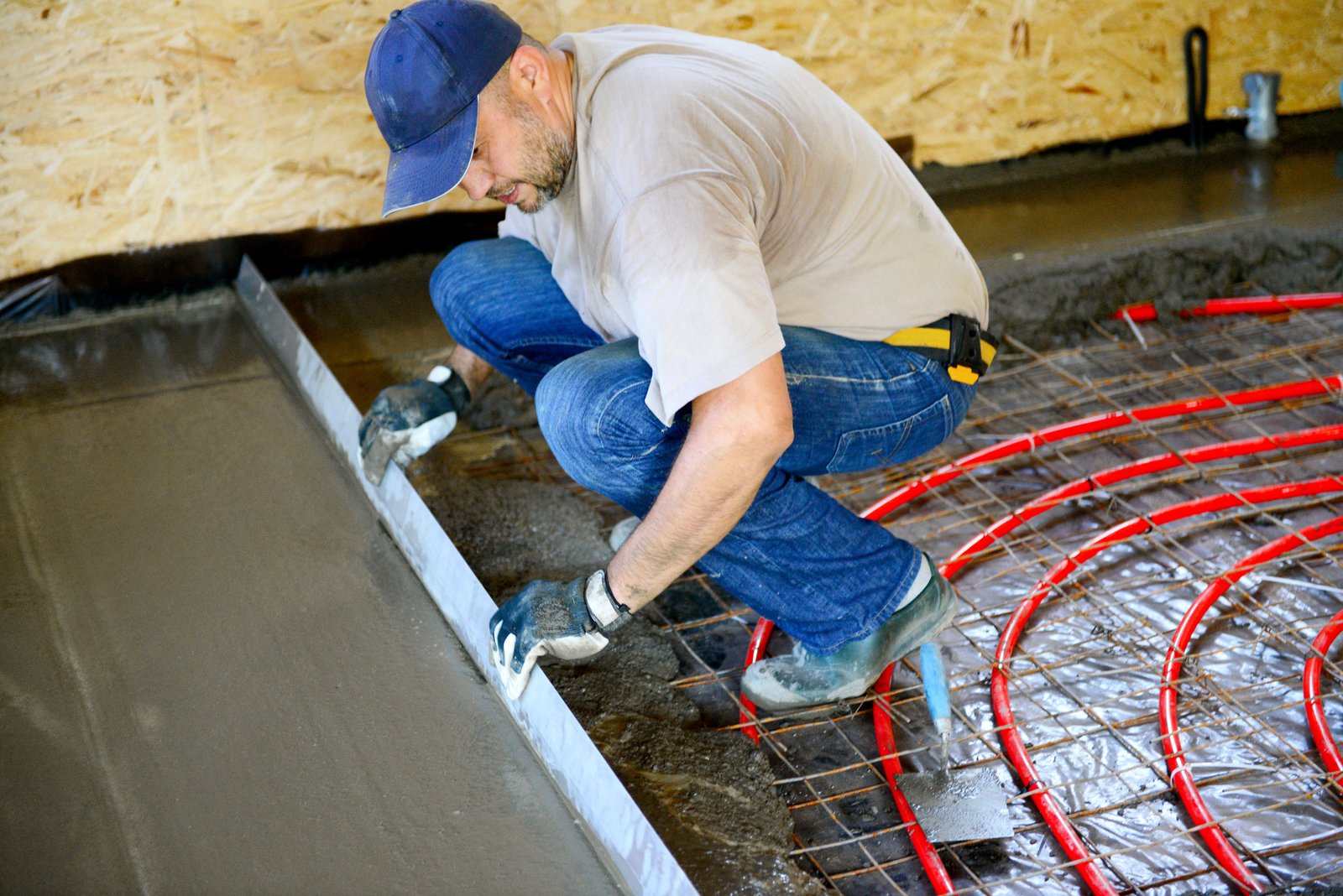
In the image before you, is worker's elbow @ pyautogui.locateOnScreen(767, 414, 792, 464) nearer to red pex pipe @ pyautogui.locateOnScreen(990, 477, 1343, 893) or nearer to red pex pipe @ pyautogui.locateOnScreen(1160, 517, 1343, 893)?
red pex pipe @ pyautogui.locateOnScreen(990, 477, 1343, 893)

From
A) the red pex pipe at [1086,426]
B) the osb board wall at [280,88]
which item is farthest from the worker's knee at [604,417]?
the osb board wall at [280,88]

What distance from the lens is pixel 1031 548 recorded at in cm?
259

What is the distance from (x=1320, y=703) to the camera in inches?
82.4

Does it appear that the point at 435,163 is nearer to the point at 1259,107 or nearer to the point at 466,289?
the point at 466,289

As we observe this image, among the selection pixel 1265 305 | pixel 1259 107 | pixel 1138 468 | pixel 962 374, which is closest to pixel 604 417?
pixel 962 374

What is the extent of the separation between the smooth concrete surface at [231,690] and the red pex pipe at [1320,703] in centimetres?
123

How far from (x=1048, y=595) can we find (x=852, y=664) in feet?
1.95

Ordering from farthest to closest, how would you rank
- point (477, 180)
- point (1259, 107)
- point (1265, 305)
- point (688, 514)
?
point (1259, 107)
point (1265, 305)
point (477, 180)
point (688, 514)

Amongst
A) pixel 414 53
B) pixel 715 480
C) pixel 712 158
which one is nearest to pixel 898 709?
pixel 715 480

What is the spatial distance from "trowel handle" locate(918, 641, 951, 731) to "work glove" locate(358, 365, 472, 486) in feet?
3.56

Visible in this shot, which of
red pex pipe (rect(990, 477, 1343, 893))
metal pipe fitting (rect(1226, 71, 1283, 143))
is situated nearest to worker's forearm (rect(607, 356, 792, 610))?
red pex pipe (rect(990, 477, 1343, 893))

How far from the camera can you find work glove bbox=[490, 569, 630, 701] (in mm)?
1831

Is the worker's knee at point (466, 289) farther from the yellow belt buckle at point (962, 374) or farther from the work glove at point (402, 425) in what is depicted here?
the yellow belt buckle at point (962, 374)

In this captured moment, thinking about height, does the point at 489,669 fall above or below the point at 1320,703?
above
